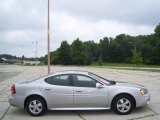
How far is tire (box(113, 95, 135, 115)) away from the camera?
8656 millimetres

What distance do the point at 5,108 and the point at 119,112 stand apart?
4.07 m

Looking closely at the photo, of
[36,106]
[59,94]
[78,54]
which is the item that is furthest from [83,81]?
[78,54]

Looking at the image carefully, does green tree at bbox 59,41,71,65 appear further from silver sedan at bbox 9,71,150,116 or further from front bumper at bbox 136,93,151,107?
front bumper at bbox 136,93,151,107

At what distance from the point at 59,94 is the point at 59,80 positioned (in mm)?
479

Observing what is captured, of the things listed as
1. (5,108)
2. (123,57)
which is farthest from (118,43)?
(5,108)

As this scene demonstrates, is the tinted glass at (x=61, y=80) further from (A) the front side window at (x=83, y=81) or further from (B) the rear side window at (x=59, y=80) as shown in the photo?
(A) the front side window at (x=83, y=81)

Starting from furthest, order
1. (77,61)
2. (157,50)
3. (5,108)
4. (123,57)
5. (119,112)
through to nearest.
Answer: (123,57) < (157,50) < (77,61) < (5,108) < (119,112)

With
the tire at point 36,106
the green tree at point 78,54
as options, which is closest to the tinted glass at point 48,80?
the tire at point 36,106

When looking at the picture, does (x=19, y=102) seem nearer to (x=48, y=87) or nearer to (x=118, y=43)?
(x=48, y=87)

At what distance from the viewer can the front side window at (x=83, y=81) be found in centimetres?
883

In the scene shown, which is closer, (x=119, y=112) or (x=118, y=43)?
(x=119, y=112)

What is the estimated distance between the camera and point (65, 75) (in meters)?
9.01

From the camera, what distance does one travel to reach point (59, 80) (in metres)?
8.98

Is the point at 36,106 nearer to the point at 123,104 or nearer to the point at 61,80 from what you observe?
the point at 61,80
